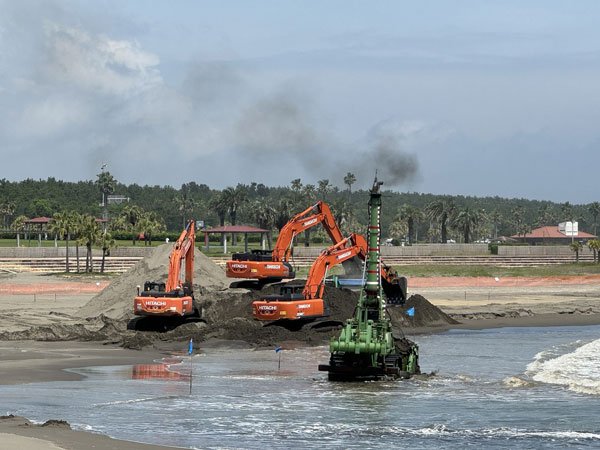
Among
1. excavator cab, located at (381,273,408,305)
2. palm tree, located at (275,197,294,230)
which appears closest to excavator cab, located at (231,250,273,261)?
excavator cab, located at (381,273,408,305)

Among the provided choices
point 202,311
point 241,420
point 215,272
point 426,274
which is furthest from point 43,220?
point 241,420

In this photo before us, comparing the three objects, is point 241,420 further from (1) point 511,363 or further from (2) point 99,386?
(1) point 511,363

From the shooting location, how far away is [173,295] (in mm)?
55531

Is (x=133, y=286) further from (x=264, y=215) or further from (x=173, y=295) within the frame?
(x=264, y=215)

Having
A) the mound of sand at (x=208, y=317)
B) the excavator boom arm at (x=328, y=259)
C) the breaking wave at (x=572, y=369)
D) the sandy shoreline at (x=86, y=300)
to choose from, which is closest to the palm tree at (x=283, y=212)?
the sandy shoreline at (x=86, y=300)

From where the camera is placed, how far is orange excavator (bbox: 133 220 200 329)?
54.7 m

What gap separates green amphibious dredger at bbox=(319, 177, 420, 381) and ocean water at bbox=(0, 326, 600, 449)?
0.56 meters

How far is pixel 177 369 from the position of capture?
4400 cm

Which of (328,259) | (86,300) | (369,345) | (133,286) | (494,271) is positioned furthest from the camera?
(494,271)

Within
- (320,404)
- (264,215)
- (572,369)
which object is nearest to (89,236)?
(264,215)

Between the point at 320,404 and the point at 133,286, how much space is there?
1331 inches

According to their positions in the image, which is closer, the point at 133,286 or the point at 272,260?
the point at 272,260

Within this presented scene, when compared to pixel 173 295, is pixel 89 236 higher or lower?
higher

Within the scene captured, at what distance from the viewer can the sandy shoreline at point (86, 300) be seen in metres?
27.7
